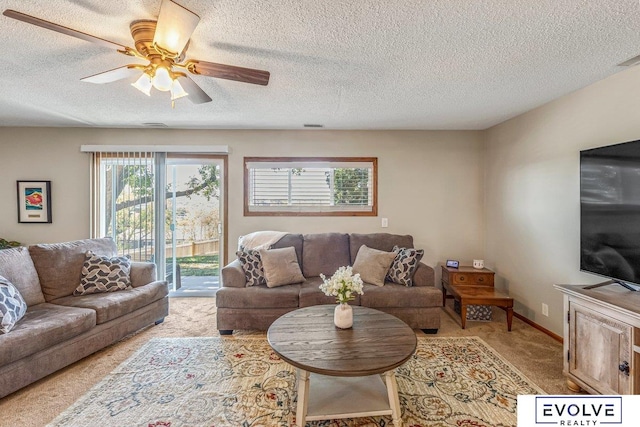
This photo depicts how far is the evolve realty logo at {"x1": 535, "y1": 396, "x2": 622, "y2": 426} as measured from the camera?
4.49ft

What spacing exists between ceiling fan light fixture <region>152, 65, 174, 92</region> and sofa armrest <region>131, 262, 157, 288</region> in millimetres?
2235

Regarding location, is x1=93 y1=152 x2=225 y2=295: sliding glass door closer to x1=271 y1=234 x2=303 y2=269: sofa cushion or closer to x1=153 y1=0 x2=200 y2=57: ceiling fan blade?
x1=271 y1=234 x2=303 y2=269: sofa cushion

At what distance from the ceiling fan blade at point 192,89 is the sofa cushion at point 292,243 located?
6.18 ft

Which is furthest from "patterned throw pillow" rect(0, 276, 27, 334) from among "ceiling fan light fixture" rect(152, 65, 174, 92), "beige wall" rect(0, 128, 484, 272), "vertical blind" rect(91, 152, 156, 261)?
"beige wall" rect(0, 128, 484, 272)

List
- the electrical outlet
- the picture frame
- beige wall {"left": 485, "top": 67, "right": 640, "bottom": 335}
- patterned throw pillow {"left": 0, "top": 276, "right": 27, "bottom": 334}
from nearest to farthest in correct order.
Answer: patterned throw pillow {"left": 0, "top": 276, "right": 27, "bottom": 334} → beige wall {"left": 485, "top": 67, "right": 640, "bottom": 335} → the electrical outlet → the picture frame

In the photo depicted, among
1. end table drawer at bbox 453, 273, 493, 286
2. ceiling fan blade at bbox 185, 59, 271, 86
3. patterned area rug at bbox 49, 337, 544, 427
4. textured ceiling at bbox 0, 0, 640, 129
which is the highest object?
textured ceiling at bbox 0, 0, 640, 129

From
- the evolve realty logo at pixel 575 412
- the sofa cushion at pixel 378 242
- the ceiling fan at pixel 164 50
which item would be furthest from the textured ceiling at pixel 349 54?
the evolve realty logo at pixel 575 412

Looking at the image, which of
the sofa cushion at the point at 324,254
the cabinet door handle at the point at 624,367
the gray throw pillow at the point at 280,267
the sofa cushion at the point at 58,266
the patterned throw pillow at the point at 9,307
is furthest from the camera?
the sofa cushion at the point at 324,254

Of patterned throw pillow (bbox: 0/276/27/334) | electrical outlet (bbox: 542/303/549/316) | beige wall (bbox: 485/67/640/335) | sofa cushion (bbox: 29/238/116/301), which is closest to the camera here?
patterned throw pillow (bbox: 0/276/27/334)

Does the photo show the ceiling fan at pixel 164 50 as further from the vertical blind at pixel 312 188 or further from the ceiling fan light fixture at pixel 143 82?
the vertical blind at pixel 312 188

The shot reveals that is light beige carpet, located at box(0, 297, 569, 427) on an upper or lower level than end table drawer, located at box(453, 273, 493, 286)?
lower

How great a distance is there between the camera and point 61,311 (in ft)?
7.96

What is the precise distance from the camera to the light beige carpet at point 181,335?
1918 mm

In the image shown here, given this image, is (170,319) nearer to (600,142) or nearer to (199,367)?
(199,367)
